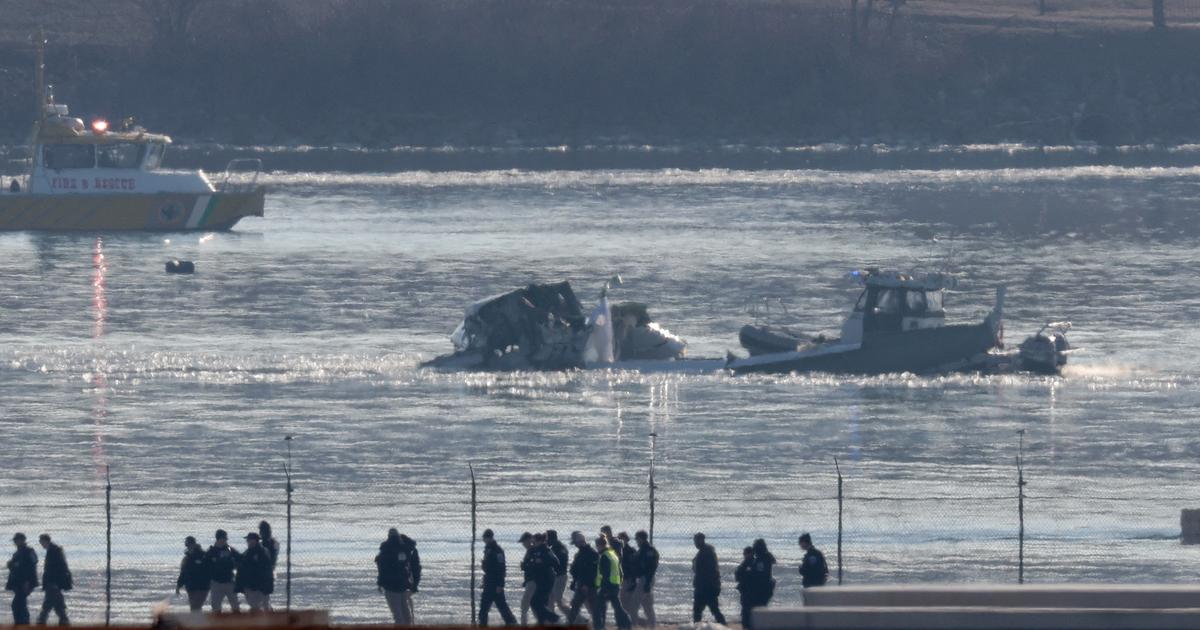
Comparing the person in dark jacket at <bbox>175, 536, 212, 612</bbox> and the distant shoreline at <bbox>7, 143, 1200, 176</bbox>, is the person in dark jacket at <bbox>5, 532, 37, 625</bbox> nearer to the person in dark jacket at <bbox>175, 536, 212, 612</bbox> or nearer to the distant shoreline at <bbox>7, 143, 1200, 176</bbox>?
the person in dark jacket at <bbox>175, 536, 212, 612</bbox>

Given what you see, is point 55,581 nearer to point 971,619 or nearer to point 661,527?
point 661,527

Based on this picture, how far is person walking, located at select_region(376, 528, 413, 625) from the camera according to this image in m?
25.5

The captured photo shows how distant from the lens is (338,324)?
62.6 meters

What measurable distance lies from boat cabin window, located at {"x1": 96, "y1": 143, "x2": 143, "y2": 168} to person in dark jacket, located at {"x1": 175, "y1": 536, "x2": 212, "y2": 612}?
66.6 meters

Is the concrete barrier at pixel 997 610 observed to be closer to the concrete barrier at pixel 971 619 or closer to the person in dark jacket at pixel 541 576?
the concrete barrier at pixel 971 619

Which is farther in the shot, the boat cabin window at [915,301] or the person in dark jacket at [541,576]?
the boat cabin window at [915,301]

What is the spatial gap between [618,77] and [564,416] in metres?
111

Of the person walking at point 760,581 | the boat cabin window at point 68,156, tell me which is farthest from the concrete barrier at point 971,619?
the boat cabin window at point 68,156

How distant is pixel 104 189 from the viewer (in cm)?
9275

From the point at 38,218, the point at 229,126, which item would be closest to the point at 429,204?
the point at 38,218

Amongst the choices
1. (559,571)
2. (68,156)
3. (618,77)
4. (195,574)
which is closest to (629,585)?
(559,571)

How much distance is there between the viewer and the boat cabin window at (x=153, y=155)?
3597 inches

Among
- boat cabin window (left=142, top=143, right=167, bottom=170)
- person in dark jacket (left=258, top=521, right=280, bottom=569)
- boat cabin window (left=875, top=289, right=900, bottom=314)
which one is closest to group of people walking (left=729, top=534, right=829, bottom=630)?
person in dark jacket (left=258, top=521, right=280, bottom=569)

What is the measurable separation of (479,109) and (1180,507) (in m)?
119
